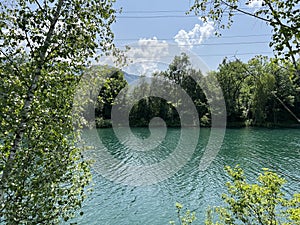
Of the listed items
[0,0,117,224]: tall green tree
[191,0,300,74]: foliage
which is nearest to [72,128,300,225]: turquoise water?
[191,0,300,74]: foliage

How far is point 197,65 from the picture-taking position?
48.1 meters

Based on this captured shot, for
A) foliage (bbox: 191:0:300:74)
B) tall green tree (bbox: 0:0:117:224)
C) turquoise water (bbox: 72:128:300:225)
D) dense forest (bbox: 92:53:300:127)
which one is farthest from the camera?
dense forest (bbox: 92:53:300:127)

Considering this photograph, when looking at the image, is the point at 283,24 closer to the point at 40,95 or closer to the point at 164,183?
the point at 40,95

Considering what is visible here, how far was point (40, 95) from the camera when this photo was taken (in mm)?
3455

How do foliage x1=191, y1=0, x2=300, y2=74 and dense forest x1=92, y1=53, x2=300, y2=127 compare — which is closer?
foliage x1=191, y1=0, x2=300, y2=74

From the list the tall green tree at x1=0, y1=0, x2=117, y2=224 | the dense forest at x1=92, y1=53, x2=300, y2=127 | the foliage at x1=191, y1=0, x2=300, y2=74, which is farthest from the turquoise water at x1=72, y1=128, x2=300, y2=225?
the dense forest at x1=92, y1=53, x2=300, y2=127

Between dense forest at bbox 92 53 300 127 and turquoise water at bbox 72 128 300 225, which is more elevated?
dense forest at bbox 92 53 300 127

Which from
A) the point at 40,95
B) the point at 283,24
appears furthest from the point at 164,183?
the point at 283,24

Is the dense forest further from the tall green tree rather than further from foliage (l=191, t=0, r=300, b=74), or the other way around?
foliage (l=191, t=0, r=300, b=74)

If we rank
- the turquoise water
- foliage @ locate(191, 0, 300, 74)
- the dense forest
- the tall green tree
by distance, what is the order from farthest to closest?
1. the dense forest
2. the turquoise water
3. the tall green tree
4. foliage @ locate(191, 0, 300, 74)

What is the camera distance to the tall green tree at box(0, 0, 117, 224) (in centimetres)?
328

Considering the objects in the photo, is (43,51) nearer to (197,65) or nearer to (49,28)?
(49,28)

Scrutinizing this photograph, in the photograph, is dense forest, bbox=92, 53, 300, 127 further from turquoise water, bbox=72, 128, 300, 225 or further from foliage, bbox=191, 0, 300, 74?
foliage, bbox=191, 0, 300, 74

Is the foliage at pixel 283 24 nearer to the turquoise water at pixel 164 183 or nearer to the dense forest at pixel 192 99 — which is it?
the turquoise water at pixel 164 183
